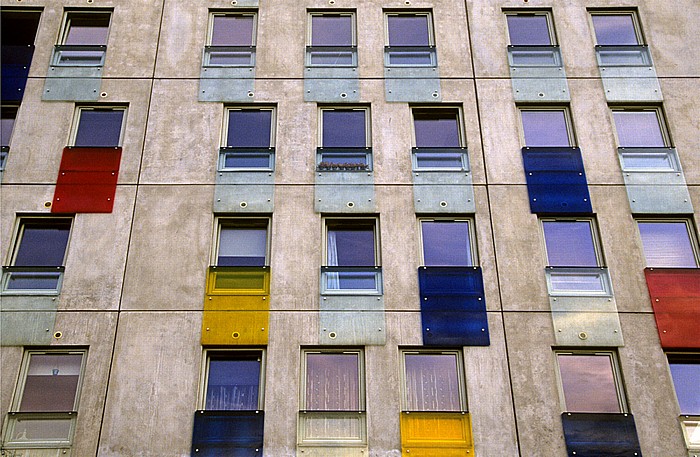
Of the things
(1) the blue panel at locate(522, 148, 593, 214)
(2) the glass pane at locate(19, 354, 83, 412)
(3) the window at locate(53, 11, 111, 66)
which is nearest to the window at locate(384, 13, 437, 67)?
(1) the blue panel at locate(522, 148, 593, 214)

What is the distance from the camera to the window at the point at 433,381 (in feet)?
48.4

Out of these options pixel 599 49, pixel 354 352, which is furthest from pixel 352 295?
pixel 599 49

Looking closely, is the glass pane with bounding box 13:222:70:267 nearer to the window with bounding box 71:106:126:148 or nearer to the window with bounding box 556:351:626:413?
the window with bounding box 71:106:126:148

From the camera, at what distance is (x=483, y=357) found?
15000 mm

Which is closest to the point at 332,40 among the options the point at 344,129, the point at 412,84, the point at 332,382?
the point at 412,84

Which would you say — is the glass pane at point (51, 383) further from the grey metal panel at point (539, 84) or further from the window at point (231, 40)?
the grey metal panel at point (539, 84)

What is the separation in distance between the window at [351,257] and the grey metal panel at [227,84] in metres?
4.14

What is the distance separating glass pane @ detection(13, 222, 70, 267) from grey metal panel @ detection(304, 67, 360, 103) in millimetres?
6555

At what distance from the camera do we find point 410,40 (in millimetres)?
19344

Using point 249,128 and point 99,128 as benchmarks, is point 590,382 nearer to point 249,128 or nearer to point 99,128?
point 249,128

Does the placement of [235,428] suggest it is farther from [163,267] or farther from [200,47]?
[200,47]

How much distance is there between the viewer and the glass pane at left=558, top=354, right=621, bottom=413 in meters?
14.7

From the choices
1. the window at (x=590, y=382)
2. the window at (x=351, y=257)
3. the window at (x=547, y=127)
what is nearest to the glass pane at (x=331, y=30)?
the window at (x=547, y=127)

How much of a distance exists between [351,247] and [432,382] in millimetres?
3490
